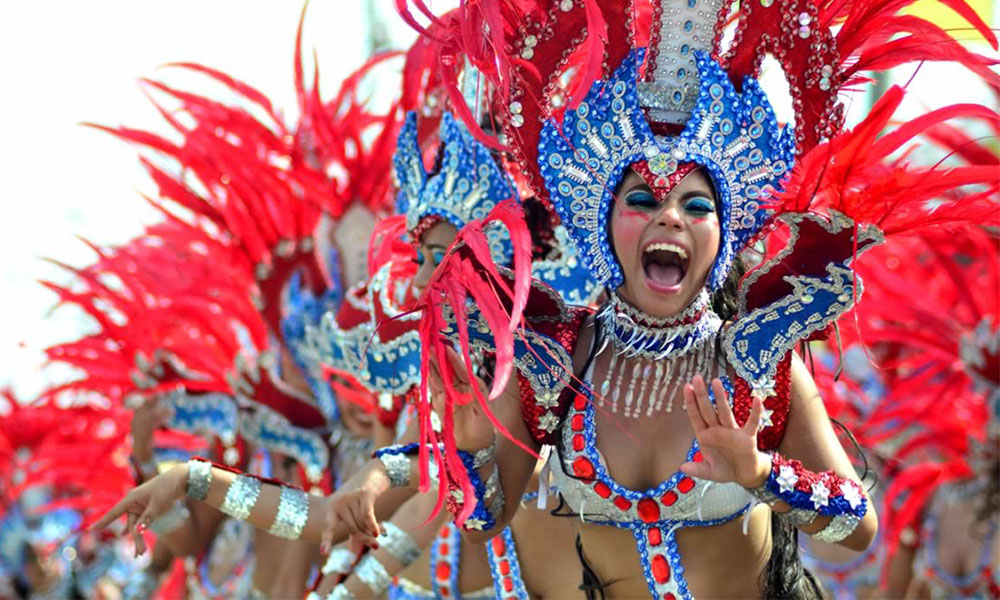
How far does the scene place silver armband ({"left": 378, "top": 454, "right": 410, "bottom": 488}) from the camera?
3.20m

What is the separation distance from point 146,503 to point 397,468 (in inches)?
23.7

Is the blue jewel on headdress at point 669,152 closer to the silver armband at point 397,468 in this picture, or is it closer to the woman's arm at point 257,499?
the silver armband at point 397,468

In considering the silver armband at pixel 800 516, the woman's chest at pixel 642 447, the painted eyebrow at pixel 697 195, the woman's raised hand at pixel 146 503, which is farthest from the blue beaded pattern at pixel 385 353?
the silver armband at pixel 800 516

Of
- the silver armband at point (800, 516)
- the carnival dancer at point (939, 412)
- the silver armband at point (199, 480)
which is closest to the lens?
the silver armband at point (800, 516)

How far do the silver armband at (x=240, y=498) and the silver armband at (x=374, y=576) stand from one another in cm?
59

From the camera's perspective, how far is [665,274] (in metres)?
2.85

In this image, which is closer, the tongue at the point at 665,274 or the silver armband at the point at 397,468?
the tongue at the point at 665,274

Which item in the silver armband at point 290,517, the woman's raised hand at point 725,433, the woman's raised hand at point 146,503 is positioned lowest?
the silver armband at point 290,517

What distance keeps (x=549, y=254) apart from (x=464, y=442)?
4.50 feet

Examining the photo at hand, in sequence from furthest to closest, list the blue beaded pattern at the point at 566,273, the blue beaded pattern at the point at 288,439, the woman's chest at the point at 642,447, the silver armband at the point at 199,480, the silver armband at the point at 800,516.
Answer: the blue beaded pattern at the point at 288,439
the blue beaded pattern at the point at 566,273
the silver armband at the point at 199,480
the woman's chest at the point at 642,447
the silver armband at the point at 800,516

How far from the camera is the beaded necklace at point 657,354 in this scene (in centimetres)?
292

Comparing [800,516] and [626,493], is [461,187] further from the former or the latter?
[800,516]

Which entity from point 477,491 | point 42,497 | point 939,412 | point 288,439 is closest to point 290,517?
point 477,491

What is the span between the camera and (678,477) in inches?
113
